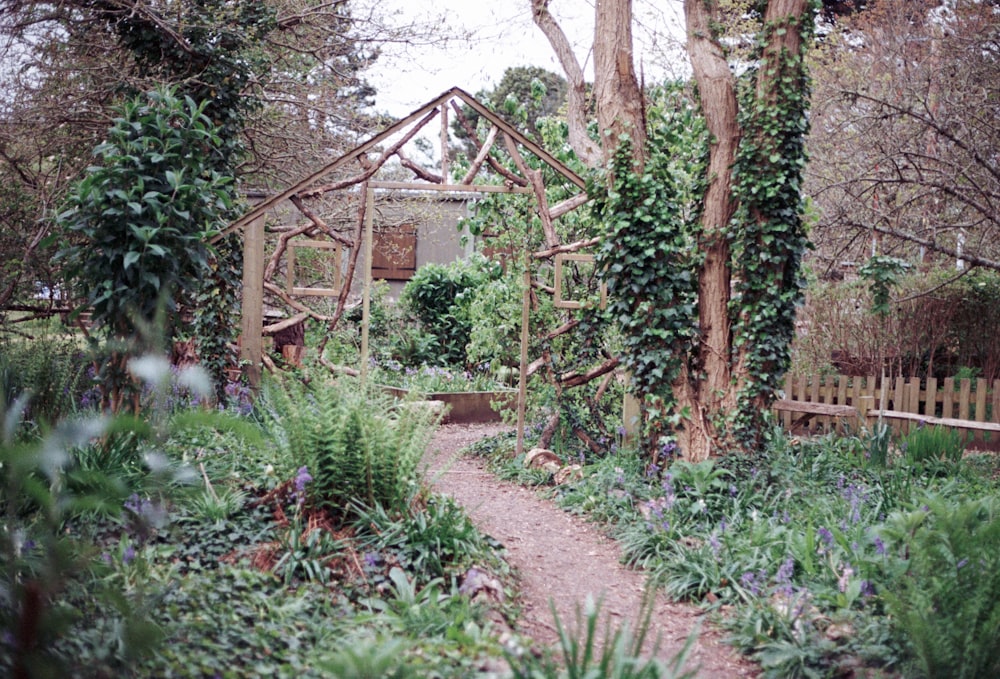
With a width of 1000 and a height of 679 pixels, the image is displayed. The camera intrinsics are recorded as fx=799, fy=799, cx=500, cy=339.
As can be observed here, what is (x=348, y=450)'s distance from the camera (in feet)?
14.9

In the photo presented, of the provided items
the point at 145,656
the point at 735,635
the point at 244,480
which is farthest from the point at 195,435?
the point at 735,635

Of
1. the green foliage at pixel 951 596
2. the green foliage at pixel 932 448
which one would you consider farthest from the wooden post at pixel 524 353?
the green foliage at pixel 951 596

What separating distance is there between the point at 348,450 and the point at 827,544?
2809 mm

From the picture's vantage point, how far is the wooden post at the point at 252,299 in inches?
334

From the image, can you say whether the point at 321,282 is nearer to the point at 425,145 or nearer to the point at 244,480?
the point at 244,480

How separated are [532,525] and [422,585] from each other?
2.25m

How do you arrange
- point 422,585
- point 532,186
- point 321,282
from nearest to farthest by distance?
1. point 422,585
2. point 532,186
3. point 321,282

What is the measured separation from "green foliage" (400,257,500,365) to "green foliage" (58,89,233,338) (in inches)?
332

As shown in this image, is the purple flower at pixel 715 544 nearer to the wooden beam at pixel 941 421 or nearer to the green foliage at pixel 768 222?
the green foliage at pixel 768 222

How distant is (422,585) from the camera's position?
4105 mm

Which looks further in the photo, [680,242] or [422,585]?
[680,242]

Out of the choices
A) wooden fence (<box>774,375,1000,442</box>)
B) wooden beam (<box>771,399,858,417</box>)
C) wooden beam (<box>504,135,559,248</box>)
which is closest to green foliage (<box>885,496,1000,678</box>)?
wooden beam (<box>504,135,559,248</box>)

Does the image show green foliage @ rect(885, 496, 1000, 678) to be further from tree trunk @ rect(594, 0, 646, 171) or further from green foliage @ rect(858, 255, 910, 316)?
green foliage @ rect(858, 255, 910, 316)

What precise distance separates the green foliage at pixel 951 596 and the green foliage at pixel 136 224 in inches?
174
